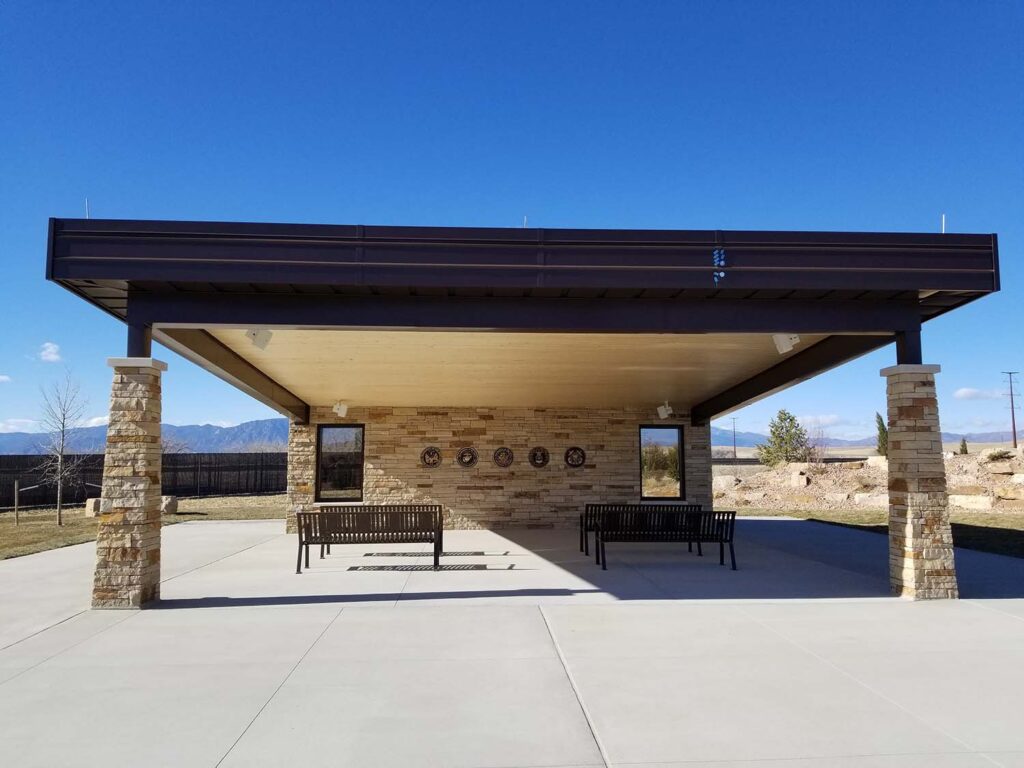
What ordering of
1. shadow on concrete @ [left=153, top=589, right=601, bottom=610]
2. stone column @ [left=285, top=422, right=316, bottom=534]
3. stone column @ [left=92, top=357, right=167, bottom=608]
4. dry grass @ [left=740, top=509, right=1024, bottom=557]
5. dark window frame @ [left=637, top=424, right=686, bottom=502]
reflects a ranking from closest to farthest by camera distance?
stone column @ [left=92, top=357, right=167, bottom=608] < shadow on concrete @ [left=153, top=589, right=601, bottom=610] < dry grass @ [left=740, top=509, right=1024, bottom=557] < stone column @ [left=285, top=422, right=316, bottom=534] < dark window frame @ [left=637, top=424, right=686, bottom=502]

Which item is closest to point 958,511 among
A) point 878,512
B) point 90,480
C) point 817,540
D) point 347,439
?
point 878,512

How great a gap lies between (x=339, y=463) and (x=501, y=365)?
6.33m

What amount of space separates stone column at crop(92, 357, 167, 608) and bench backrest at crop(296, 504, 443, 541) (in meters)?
2.55

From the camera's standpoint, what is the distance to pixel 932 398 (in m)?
7.54

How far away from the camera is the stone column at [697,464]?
15.6m

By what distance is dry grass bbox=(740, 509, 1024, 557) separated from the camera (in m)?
12.3

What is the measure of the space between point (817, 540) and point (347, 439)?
947cm

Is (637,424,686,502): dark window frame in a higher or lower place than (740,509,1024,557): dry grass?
higher

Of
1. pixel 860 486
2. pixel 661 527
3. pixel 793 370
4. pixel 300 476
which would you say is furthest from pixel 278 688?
pixel 860 486

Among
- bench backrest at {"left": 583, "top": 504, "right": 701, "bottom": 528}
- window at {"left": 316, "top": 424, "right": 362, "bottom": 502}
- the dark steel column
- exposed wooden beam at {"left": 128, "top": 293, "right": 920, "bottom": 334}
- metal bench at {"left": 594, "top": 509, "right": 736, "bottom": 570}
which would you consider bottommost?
metal bench at {"left": 594, "top": 509, "right": 736, "bottom": 570}

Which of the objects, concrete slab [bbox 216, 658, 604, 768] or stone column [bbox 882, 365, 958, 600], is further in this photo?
stone column [bbox 882, 365, 958, 600]

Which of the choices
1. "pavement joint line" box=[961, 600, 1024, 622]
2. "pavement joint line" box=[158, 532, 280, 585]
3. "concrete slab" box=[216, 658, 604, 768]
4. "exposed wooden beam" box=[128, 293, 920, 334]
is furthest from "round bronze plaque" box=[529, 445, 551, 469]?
"concrete slab" box=[216, 658, 604, 768]

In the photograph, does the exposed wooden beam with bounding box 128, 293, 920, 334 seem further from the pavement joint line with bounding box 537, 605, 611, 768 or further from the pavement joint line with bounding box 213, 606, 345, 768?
the pavement joint line with bounding box 537, 605, 611, 768

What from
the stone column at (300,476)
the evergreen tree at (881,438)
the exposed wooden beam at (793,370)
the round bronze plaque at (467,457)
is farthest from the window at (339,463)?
the evergreen tree at (881,438)
